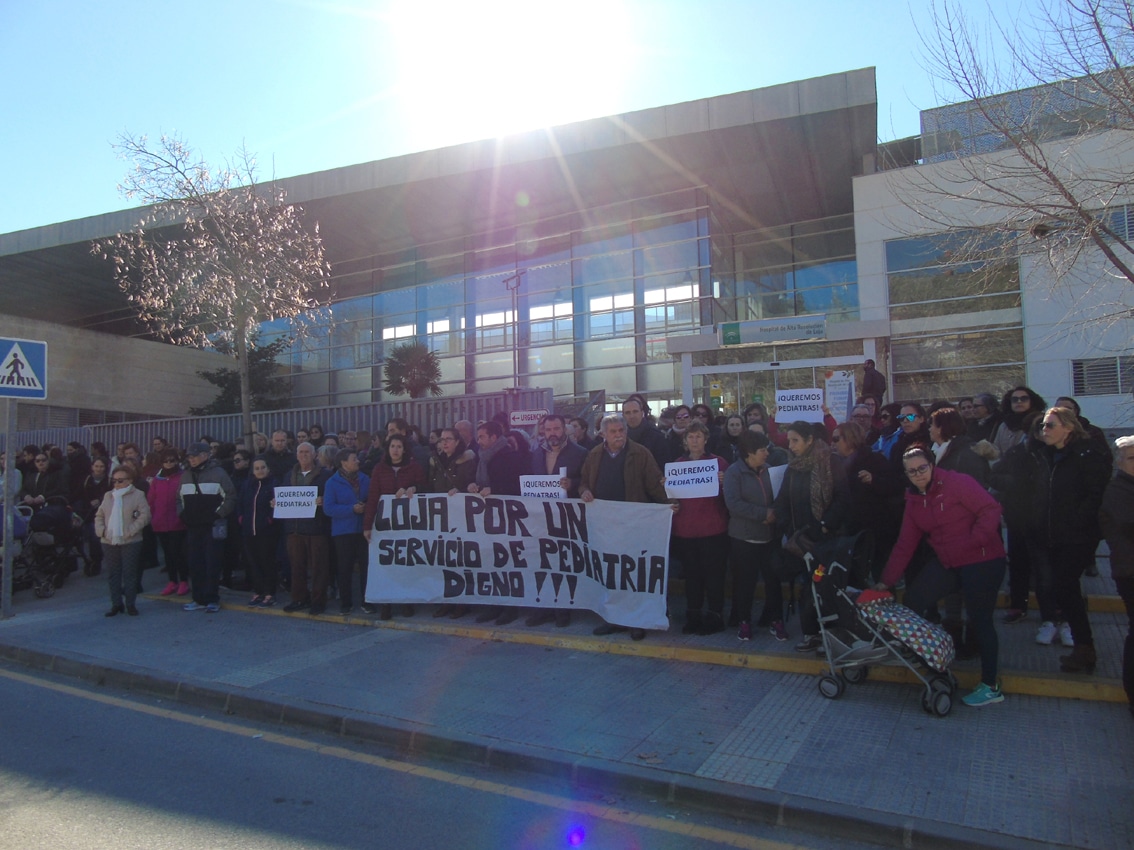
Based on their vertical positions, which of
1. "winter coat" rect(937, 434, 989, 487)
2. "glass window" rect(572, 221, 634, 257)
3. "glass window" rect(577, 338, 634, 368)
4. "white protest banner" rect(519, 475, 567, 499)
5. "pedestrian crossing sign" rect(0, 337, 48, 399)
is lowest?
"white protest banner" rect(519, 475, 567, 499)

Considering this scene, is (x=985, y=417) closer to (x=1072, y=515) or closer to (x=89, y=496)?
(x=1072, y=515)

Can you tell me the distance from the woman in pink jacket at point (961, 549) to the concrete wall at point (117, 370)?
2621 centimetres

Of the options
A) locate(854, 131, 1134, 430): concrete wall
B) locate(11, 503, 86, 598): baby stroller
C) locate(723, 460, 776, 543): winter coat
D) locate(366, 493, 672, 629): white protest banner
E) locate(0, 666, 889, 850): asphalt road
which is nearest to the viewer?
locate(0, 666, 889, 850): asphalt road

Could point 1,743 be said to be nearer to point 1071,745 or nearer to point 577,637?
point 577,637

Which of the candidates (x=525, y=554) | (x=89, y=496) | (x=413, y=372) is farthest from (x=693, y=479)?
(x=413, y=372)

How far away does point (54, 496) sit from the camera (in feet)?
39.3

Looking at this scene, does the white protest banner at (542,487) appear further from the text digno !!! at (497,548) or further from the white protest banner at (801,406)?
the white protest banner at (801,406)

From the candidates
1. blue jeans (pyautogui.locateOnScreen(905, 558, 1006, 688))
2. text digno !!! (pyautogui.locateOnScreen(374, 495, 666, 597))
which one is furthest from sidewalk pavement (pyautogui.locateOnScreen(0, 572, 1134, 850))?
text digno !!! (pyautogui.locateOnScreen(374, 495, 666, 597))

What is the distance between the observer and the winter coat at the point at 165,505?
1009 cm

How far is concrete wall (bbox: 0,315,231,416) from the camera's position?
25.3 m

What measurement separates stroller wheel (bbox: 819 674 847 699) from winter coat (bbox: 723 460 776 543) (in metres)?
1.46

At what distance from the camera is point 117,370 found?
90.4 feet

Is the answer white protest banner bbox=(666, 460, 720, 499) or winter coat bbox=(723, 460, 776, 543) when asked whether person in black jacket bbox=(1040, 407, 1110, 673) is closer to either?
winter coat bbox=(723, 460, 776, 543)

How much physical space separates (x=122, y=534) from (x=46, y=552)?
10.9 ft
